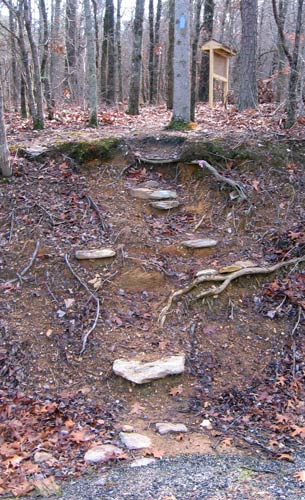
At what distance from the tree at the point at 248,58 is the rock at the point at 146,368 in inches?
291

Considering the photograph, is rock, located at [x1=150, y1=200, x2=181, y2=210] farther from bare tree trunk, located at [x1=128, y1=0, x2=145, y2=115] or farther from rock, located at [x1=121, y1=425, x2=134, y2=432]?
bare tree trunk, located at [x1=128, y1=0, x2=145, y2=115]

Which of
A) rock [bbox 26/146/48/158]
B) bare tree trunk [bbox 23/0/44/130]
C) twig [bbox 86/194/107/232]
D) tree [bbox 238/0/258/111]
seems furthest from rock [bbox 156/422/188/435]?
tree [bbox 238/0/258/111]

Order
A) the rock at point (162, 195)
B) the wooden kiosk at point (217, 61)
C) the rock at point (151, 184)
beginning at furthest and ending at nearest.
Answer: the wooden kiosk at point (217, 61)
the rock at point (151, 184)
the rock at point (162, 195)

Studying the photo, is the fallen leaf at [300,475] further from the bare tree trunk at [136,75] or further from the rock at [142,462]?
the bare tree trunk at [136,75]

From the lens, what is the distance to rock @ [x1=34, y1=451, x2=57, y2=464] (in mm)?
3992

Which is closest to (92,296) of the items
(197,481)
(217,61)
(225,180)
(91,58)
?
(197,481)

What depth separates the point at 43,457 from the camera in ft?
13.3

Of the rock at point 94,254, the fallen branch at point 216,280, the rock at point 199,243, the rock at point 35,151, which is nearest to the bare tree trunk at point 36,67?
the rock at point 35,151

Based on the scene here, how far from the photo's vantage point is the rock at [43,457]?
Result: 3.99m

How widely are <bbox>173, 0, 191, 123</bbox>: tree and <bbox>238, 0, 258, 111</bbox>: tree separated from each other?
244 centimetres

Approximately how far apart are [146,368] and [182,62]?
5.98 metres

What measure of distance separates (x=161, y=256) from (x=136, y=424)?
99.1 inches

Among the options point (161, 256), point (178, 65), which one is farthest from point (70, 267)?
point (178, 65)

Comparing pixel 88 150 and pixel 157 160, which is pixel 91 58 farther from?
pixel 157 160
